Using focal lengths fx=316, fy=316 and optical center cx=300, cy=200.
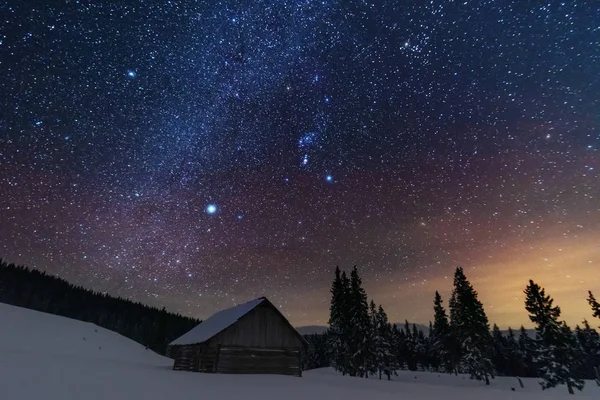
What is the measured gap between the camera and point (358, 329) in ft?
164

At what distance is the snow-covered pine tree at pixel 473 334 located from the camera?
47.0m

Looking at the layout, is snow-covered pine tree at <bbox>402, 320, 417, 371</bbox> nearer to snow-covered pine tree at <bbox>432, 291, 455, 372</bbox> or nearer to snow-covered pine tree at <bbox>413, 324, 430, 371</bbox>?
snow-covered pine tree at <bbox>413, 324, 430, 371</bbox>

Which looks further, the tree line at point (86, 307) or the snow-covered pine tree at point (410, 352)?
the tree line at point (86, 307)

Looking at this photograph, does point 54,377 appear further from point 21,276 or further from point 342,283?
point 21,276

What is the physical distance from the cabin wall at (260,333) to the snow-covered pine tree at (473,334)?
113 feet

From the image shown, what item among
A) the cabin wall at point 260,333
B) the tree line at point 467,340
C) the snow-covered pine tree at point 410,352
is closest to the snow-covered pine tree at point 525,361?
the tree line at point 467,340

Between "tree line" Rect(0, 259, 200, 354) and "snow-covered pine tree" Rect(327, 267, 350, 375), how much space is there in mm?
57263

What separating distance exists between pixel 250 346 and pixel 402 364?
7500cm

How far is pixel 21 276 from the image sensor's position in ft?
327

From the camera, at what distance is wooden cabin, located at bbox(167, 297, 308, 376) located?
24.3m

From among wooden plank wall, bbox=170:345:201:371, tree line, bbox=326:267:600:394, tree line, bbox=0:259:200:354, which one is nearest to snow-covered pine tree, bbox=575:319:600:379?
tree line, bbox=326:267:600:394

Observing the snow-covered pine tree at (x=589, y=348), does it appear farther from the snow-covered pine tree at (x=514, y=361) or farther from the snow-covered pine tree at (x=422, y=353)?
the snow-covered pine tree at (x=422, y=353)

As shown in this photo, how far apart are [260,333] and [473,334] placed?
38338 mm

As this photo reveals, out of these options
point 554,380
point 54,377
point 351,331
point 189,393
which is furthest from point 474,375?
point 54,377
